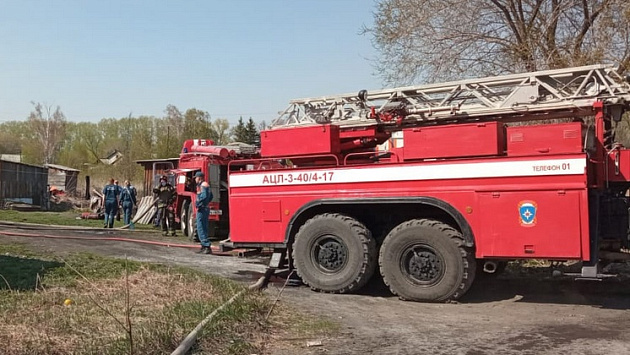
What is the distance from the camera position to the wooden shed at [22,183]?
1364 inches

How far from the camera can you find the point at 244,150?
51.0ft

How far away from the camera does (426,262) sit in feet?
28.3

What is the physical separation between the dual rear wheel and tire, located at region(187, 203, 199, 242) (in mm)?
6313

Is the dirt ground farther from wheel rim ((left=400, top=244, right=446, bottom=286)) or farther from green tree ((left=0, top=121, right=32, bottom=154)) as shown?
green tree ((left=0, top=121, right=32, bottom=154))

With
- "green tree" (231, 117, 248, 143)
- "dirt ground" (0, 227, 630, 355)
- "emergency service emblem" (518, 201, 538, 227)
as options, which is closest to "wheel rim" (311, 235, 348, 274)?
"dirt ground" (0, 227, 630, 355)

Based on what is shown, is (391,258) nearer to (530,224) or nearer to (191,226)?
(530,224)

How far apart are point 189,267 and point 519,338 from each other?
6.09m

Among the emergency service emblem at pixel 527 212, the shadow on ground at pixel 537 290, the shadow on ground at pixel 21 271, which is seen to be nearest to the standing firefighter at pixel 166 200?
the shadow on ground at pixel 21 271

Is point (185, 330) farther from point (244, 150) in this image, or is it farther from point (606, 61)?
point (606, 61)

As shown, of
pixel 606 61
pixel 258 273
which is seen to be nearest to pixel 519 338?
pixel 258 273

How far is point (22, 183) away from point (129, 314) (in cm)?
3530

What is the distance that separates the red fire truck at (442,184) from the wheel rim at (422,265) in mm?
17

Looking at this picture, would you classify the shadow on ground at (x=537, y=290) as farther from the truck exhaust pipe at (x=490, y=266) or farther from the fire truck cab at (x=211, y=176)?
the fire truck cab at (x=211, y=176)

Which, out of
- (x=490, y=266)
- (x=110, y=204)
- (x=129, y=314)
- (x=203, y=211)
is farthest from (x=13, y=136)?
(x=129, y=314)
